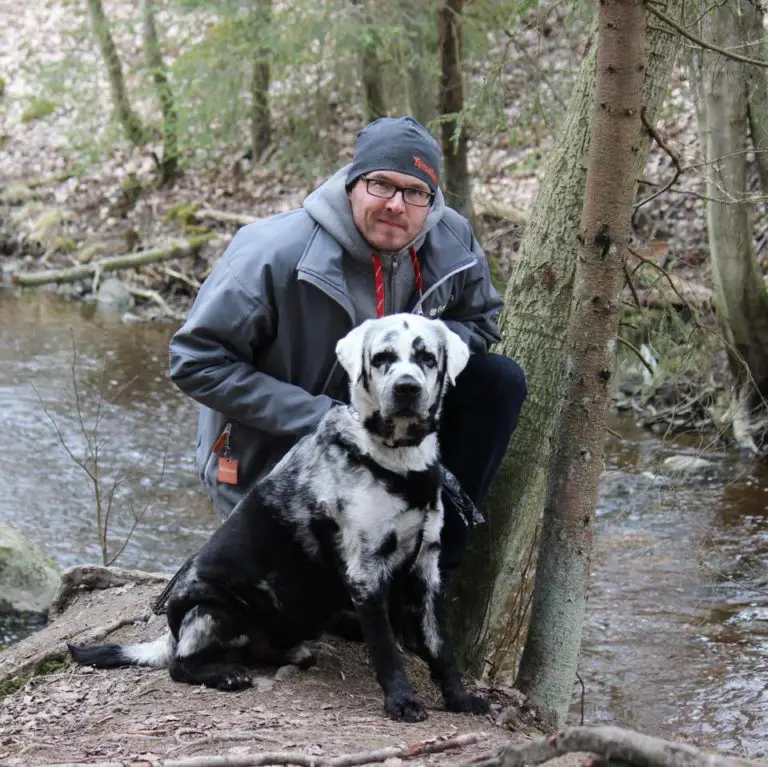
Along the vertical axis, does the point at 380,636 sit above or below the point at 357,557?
below

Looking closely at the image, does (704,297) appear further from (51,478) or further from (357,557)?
(357,557)

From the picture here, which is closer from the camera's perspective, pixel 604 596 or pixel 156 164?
pixel 604 596

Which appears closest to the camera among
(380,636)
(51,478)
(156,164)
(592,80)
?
(380,636)

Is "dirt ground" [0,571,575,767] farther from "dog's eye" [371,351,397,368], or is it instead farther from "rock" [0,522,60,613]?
"rock" [0,522,60,613]

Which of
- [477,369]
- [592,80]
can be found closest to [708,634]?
[477,369]

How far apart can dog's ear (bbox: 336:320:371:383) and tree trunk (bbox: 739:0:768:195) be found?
3.18m

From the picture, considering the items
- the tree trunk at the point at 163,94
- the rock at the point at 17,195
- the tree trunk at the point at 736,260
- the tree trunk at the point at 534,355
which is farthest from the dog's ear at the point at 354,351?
the rock at the point at 17,195

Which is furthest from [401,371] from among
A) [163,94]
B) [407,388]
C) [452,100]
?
[163,94]

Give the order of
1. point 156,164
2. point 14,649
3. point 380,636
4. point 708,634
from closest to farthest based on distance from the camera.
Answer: point 380,636 < point 14,649 < point 708,634 < point 156,164

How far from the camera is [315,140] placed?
48.0ft

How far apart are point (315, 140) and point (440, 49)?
211 inches

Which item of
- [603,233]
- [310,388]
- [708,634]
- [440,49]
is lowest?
[708,634]

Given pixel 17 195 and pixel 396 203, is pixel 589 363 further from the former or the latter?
pixel 17 195

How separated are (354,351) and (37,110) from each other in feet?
64.8
